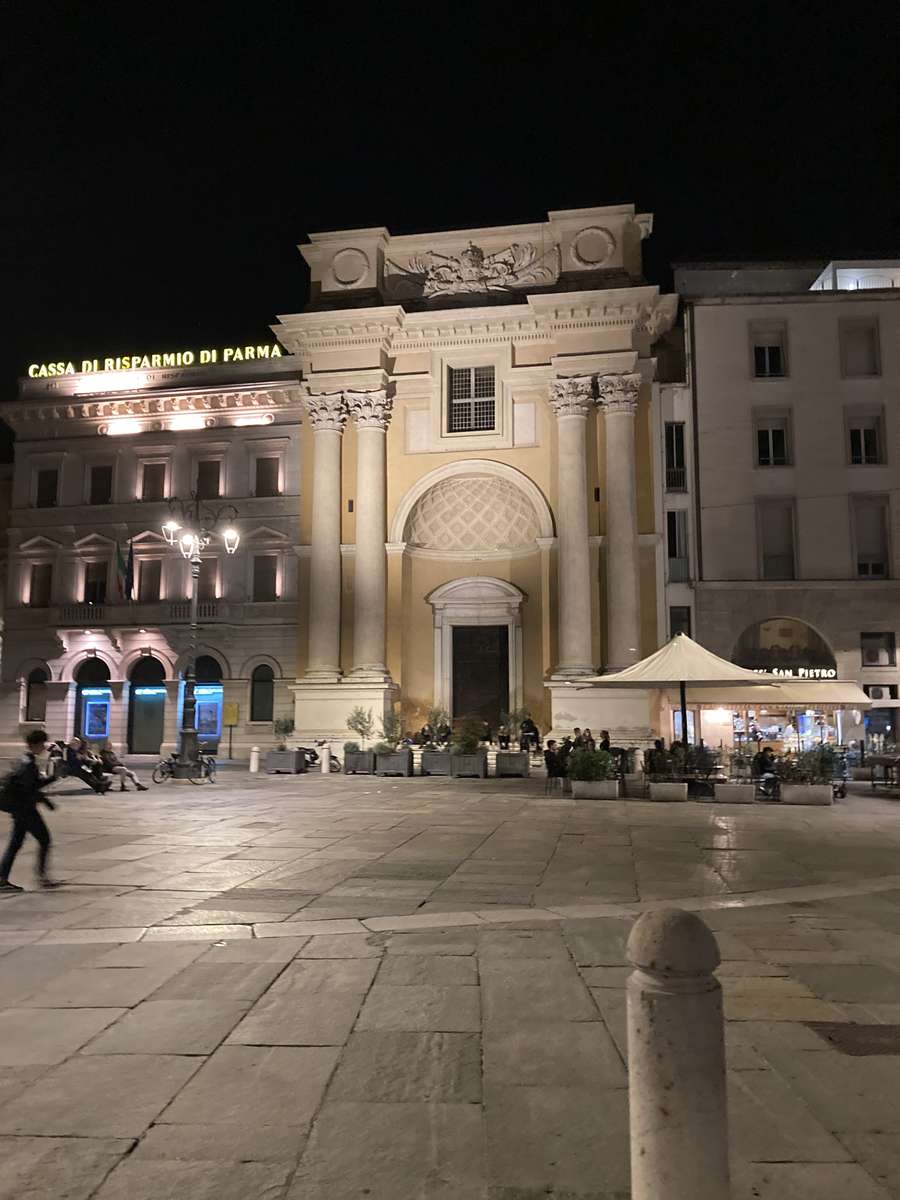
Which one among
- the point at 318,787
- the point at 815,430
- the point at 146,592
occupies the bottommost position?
the point at 318,787

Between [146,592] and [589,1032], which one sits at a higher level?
[146,592]

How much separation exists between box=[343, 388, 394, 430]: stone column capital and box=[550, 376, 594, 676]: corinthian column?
5.73 m

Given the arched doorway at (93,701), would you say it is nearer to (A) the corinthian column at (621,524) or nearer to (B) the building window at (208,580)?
(B) the building window at (208,580)

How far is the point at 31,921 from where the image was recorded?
738cm

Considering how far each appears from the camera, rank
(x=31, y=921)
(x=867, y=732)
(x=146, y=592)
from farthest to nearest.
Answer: (x=146, y=592) < (x=867, y=732) < (x=31, y=921)

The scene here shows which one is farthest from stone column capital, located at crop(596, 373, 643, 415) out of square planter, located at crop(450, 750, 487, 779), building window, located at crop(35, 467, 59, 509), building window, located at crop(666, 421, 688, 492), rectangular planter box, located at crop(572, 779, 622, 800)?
building window, located at crop(35, 467, 59, 509)

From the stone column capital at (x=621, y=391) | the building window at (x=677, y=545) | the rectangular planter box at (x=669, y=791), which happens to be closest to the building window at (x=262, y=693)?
the building window at (x=677, y=545)

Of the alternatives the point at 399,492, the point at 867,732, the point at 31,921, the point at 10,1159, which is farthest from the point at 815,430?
the point at 10,1159

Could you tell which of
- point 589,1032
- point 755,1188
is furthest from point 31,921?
point 755,1188

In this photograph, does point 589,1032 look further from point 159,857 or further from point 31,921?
point 159,857

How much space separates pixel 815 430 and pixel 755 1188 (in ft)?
101

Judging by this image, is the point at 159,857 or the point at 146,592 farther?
the point at 146,592

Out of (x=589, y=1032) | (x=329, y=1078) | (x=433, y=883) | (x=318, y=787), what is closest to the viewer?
(x=329, y=1078)

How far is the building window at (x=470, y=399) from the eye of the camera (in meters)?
31.9
